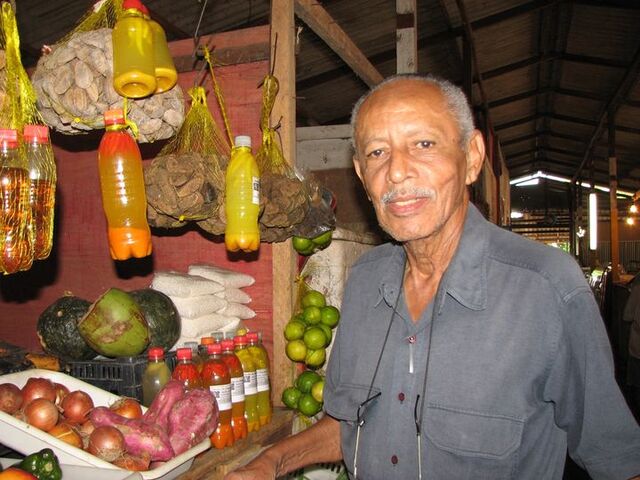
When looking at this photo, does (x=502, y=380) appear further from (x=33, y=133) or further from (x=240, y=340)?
(x=33, y=133)

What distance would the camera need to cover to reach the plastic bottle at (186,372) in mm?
2306

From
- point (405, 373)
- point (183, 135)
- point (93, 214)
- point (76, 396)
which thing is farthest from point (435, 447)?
point (93, 214)

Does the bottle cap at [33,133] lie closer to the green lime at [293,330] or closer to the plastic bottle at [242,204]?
the plastic bottle at [242,204]

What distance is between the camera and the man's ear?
1.96m

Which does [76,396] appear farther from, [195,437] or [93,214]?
[93,214]

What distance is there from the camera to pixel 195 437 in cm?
199

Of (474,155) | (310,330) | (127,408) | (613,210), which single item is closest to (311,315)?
(310,330)

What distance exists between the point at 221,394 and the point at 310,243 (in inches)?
44.7

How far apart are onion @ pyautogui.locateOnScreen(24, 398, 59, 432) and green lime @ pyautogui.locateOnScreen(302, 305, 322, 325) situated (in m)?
1.49

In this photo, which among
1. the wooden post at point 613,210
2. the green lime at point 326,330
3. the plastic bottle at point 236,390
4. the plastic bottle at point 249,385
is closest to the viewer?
the plastic bottle at point 236,390

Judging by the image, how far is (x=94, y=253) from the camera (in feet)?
11.1

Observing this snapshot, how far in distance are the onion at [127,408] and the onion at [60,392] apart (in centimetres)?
20

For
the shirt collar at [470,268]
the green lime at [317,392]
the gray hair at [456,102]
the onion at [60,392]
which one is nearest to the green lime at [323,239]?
the green lime at [317,392]

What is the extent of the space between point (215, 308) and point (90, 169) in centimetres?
128
